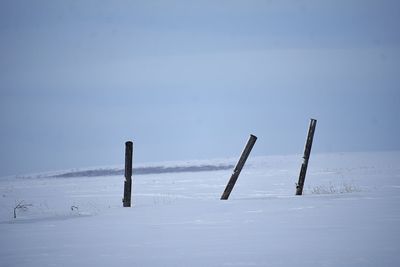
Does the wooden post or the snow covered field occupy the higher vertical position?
the wooden post

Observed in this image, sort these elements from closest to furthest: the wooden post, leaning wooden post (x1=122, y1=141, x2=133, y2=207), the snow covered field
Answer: the snow covered field
leaning wooden post (x1=122, y1=141, x2=133, y2=207)
the wooden post

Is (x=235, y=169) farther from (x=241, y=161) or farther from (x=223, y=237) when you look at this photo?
(x=223, y=237)

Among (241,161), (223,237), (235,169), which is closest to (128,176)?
(235,169)

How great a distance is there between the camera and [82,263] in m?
4.28

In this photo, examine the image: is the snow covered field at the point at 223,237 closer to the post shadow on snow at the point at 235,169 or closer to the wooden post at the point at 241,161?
the post shadow on snow at the point at 235,169

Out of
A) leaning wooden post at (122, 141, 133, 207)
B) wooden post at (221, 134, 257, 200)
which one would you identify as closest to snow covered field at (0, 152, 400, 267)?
leaning wooden post at (122, 141, 133, 207)

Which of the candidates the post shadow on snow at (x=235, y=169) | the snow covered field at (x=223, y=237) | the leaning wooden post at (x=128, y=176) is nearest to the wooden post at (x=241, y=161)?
the post shadow on snow at (x=235, y=169)

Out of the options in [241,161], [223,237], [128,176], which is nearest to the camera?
[223,237]

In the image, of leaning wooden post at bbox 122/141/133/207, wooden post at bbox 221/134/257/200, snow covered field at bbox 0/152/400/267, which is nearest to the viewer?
snow covered field at bbox 0/152/400/267

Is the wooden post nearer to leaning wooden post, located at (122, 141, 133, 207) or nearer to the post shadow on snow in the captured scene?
the post shadow on snow

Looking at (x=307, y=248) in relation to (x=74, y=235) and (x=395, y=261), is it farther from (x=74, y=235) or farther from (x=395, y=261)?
(x=74, y=235)

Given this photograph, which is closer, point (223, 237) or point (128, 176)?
point (223, 237)

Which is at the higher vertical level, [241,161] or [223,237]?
[241,161]

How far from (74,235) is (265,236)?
253cm
